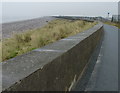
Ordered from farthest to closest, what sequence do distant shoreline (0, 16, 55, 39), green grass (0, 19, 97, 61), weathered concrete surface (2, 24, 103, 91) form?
distant shoreline (0, 16, 55, 39), green grass (0, 19, 97, 61), weathered concrete surface (2, 24, 103, 91)

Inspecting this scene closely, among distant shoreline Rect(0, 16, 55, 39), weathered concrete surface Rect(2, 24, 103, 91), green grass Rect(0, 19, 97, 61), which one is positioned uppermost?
weathered concrete surface Rect(2, 24, 103, 91)

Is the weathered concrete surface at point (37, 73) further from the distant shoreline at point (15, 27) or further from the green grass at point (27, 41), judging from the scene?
the distant shoreline at point (15, 27)

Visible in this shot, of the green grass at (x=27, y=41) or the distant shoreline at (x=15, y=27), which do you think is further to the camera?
the distant shoreline at (x=15, y=27)

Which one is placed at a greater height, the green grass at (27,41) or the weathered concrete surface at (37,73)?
the weathered concrete surface at (37,73)

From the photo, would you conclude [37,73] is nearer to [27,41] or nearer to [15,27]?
[27,41]

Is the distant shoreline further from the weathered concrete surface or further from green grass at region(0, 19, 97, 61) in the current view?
the weathered concrete surface

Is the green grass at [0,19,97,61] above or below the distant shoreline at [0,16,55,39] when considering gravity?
above

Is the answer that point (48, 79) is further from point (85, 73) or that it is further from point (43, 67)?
point (85, 73)

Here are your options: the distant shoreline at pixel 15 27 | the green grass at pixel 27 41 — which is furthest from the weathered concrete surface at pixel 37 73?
the distant shoreline at pixel 15 27

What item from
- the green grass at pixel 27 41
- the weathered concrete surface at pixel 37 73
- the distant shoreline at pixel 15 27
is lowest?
the distant shoreline at pixel 15 27

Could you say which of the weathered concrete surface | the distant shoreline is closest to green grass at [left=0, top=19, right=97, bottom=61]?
the weathered concrete surface

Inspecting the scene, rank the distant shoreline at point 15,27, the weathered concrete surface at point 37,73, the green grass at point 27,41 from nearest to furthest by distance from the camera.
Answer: the weathered concrete surface at point 37,73 < the green grass at point 27,41 < the distant shoreline at point 15,27

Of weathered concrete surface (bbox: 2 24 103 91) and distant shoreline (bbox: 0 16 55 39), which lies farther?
distant shoreline (bbox: 0 16 55 39)

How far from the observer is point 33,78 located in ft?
10.5
